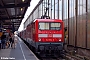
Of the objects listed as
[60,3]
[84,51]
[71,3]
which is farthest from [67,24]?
[84,51]

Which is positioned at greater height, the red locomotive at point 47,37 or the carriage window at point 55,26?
the carriage window at point 55,26

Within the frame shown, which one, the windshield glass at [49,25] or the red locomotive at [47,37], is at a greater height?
the windshield glass at [49,25]

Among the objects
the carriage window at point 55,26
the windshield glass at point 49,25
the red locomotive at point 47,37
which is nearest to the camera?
the red locomotive at point 47,37

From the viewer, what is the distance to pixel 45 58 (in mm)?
21703

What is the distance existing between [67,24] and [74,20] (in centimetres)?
360

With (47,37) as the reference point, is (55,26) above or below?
above

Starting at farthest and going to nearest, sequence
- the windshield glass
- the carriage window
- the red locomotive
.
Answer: the carriage window < the windshield glass < the red locomotive

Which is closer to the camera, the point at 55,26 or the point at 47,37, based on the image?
the point at 47,37

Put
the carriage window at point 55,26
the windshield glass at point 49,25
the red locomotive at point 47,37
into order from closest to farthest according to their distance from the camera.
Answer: the red locomotive at point 47,37, the windshield glass at point 49,25, the carriage window at point 55,26

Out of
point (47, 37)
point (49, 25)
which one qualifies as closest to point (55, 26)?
point (49, 25)

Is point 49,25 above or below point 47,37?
above

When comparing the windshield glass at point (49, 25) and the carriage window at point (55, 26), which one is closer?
the windshield glass at point (49, 25)

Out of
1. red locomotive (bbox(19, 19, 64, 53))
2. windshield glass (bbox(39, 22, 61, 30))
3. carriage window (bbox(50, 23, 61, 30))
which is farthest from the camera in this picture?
carriage window (bbox(50, 23, 61, 30))

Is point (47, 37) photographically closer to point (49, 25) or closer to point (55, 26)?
point (49, 25)
